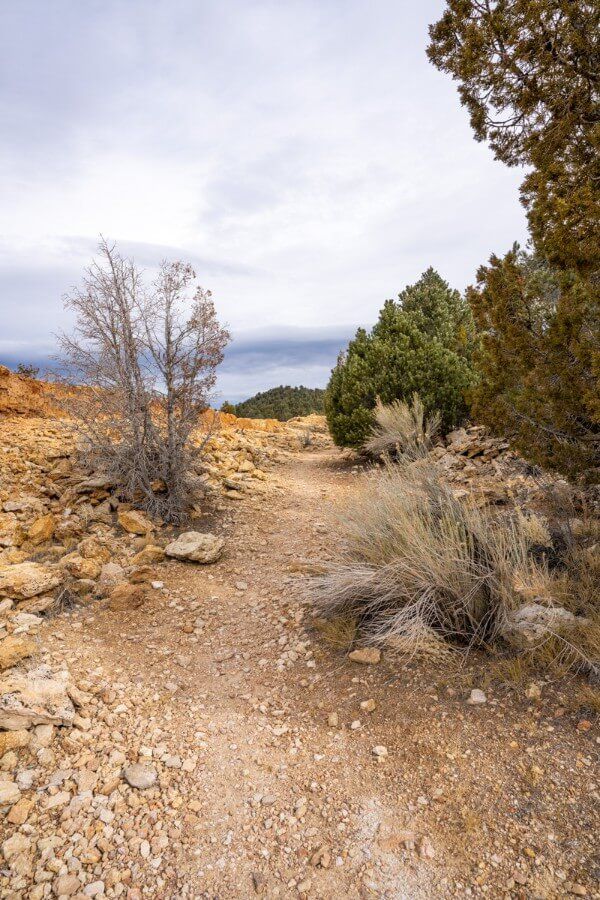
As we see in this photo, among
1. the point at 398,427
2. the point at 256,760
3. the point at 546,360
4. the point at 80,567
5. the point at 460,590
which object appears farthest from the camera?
the point at 398,427

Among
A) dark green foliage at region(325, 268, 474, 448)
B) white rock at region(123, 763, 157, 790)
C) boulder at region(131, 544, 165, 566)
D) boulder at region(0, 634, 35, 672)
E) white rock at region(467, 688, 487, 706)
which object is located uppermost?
dark green foliage at region(325, 268, 474, 448)

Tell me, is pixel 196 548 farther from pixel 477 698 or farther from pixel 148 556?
pixel 477 698

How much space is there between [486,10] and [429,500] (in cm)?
371

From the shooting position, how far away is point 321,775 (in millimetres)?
2363

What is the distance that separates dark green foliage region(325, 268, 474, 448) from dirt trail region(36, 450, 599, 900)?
20.1 feet

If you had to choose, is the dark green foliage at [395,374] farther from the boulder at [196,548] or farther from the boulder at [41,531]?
the boulder at [41,531]

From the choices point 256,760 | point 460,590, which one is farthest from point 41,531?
point 460,590

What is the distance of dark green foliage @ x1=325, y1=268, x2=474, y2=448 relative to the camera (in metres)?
9.03

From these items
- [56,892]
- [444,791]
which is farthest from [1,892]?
[444,791]

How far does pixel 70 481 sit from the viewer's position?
5973mm

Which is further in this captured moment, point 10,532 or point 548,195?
point 10,532

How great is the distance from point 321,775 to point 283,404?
98.6 feet

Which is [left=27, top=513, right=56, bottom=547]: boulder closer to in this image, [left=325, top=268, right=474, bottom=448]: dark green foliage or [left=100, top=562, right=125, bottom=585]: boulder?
[left=100, top=562, right=125, bottom=585]: boulder

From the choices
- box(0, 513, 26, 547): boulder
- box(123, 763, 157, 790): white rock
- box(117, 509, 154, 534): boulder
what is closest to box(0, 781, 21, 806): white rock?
box(123, 763, 157, 790): white rock
